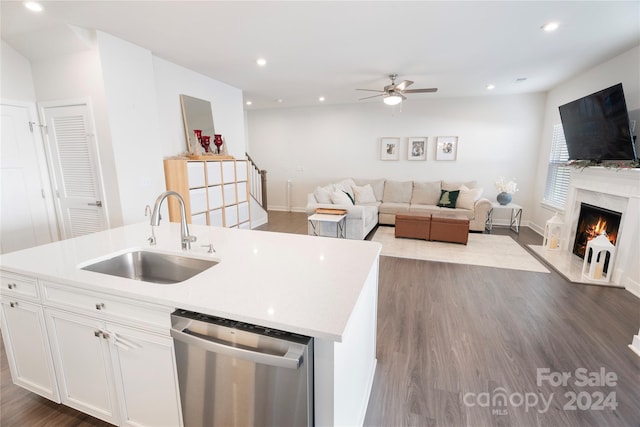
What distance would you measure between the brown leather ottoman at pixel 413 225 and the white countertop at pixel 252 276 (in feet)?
11.2

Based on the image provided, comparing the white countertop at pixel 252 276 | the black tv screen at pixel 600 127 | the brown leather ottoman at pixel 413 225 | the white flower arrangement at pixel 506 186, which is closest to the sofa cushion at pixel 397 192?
the brown leather ottoman at pixel 413 225

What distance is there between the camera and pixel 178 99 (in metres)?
4.09

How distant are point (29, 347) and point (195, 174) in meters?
2.61

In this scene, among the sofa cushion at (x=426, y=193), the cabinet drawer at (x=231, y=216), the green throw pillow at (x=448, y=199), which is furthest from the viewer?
the sofa cushion at (x=426, y=193)

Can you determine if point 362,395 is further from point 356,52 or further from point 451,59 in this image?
point 451,59

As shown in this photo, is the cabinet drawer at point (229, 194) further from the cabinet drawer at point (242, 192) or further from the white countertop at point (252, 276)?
the white countertop at point (252, 276)

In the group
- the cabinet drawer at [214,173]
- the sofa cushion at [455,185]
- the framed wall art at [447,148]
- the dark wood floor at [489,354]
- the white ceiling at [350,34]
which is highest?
the white ceiling at [350,34]

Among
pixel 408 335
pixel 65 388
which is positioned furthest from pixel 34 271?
pixel 408 335

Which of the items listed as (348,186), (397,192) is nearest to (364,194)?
(348,186)

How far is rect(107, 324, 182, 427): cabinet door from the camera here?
129 cm

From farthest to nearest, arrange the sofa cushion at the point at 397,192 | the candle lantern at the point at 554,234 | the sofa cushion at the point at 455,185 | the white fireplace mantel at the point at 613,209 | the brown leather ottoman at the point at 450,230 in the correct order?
the sofa cushion at the point at 397,192
the sofa cushion at the point at 455,185
the brown leather ottoman at the point at 450,230
the candle lantern at the point at 554,234
the white fireplace mantel at the point at 613,209

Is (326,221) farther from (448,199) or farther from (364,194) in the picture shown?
(448,199)

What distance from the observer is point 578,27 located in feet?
9.30

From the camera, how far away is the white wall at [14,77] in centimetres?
310
